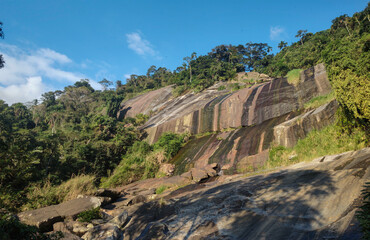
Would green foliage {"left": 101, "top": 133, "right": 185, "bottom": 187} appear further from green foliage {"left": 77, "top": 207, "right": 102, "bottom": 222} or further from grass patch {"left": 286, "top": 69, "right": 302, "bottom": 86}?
grass patch {"left": 286, "top": 69, "right": 302, "bottom": 86}

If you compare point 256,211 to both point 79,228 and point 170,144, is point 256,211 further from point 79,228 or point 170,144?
point 170,144

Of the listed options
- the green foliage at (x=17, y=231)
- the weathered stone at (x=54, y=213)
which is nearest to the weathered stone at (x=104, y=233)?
the weathered stone at (x=54, y=213)

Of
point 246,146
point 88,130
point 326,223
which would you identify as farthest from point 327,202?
point 88,130

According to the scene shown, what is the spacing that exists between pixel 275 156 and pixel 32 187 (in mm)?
11822

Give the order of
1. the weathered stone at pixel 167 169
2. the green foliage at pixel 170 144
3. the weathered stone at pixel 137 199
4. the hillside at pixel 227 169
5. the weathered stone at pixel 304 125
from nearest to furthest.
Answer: the hillside at pixel 227 169 < the weathered stone at pixel 137 199 < the weathered stone at pixel 304 125 < the weathered stone at pixel 167 169 < the green foliage at pixel 170 144

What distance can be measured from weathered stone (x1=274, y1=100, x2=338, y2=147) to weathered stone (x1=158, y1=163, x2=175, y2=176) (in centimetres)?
800

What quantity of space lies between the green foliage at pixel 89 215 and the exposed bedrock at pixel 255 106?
560 inches

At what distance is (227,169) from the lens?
12.7 m

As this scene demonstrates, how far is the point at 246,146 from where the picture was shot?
1404 centimetres

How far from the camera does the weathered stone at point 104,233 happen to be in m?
5.41

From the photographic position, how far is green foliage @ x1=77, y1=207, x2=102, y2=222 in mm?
6798

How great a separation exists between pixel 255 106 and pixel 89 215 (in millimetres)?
16199

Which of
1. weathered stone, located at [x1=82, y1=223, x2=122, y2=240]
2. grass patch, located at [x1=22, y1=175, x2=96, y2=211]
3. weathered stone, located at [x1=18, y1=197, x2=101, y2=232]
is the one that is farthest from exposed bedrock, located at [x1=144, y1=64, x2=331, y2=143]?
weathered stone, located at [x1=82, y1=223, x2=122, y2=240]

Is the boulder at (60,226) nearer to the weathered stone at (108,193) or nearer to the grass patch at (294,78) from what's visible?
the weathered stone at (108,193)
